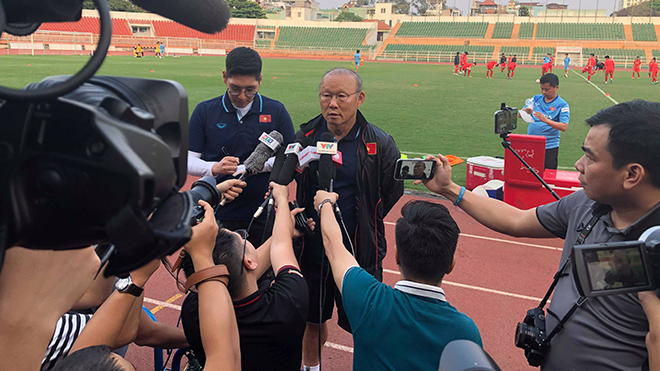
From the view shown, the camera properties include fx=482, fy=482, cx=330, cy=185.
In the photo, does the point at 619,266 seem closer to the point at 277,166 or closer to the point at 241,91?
the point at 277,166

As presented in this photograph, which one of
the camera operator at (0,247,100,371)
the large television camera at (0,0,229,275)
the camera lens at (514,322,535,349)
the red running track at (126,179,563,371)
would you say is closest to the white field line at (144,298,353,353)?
the red running track at (126,179,563,371)

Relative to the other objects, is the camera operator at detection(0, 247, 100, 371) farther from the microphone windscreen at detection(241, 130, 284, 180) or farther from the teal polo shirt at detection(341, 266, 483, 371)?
the microphone windscreen at detection(241, 130, 284, 180)

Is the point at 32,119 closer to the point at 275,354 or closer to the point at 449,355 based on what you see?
the point at 449,355

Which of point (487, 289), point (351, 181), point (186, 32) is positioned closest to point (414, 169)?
point (351, 181)

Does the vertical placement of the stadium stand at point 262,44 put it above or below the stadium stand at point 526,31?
below

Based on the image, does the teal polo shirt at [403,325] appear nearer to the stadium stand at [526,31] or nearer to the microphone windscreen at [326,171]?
the microphone windscreen at [326,171]

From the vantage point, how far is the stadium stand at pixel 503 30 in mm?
60062

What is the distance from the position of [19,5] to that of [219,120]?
2.80 meters

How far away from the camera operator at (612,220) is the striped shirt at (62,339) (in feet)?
6.47

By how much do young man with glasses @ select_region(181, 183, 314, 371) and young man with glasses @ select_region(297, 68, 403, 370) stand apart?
1.00 m

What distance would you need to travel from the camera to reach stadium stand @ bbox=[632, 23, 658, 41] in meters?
53.4

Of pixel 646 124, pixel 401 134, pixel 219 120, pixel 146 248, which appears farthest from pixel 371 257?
pixel 401 134

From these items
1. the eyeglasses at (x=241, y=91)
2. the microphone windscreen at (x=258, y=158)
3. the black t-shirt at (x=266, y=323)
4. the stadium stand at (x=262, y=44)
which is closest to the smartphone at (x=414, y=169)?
the black t-shirt at (x=266, y=323)

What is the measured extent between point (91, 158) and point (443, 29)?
6855 cm
